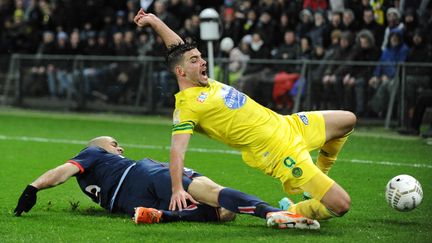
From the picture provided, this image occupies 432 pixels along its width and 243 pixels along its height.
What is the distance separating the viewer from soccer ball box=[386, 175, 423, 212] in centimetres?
846

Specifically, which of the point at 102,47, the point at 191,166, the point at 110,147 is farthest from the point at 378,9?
the point at 110,147

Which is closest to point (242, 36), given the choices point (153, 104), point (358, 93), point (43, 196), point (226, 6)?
point (226, 6)

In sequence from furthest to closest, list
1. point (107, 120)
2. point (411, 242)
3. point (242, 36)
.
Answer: point (242, 36) < point (107, 120) < point (411, 242)

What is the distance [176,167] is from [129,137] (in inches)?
354

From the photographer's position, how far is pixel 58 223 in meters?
8.39

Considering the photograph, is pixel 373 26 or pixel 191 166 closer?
pixel 191 166

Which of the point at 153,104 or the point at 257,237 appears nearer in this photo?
the point at 257,237

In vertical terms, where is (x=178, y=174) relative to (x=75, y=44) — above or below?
above

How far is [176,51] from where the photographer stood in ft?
27.6

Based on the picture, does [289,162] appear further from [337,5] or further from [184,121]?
[337,5]

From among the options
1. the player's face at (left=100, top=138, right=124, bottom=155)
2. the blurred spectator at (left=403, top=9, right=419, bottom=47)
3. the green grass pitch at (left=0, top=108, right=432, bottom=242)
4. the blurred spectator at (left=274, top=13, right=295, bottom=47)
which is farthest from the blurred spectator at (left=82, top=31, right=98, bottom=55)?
the player's face at (left=100, top=138, right=124, bottom=155)

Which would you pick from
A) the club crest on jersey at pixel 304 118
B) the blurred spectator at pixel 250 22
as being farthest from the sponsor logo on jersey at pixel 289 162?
the blurred spectator at pixel 250 22

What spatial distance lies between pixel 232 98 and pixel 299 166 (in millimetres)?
906

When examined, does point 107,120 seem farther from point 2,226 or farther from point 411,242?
point 411,242
